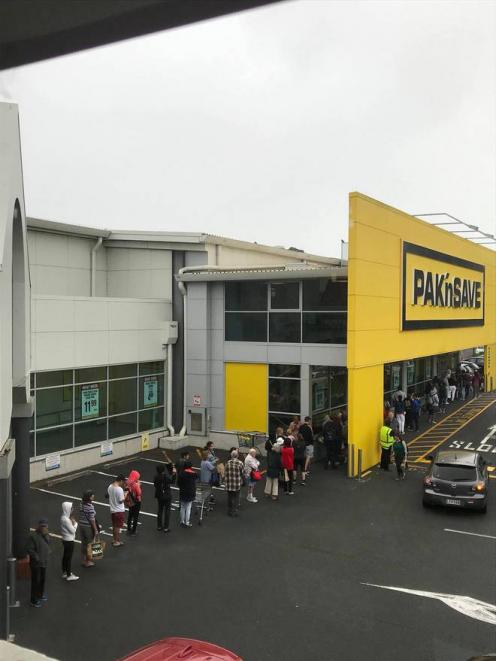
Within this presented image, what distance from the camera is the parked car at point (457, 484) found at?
13.8 m

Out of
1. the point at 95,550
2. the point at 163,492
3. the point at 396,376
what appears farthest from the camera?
the point at 396,376

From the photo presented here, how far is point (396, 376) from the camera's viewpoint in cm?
2714

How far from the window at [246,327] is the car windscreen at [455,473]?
28.3 ft

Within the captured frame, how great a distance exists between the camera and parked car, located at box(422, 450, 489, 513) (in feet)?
45.4

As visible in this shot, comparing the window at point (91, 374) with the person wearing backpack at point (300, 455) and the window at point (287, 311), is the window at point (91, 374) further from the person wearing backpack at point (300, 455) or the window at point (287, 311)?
the person wearing backpack at point (300, 455)

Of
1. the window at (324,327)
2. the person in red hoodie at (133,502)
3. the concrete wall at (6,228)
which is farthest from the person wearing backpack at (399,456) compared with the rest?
the concrete wall at (6,228)

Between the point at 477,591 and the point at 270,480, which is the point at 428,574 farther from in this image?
the point at 270,480

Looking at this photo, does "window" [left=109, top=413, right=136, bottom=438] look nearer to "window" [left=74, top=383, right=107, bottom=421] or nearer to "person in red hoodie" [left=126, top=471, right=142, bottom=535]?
"window" [left=74, top=383, right=107, bottom=421]

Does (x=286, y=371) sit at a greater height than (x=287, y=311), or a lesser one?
lesser

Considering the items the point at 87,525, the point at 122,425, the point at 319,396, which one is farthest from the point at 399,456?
the point at 87,525

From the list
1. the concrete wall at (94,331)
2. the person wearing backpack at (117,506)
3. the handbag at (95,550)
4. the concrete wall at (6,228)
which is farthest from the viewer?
the concrete wall at (94,331)

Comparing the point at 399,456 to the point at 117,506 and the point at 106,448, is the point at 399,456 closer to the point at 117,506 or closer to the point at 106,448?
the point at 117,506

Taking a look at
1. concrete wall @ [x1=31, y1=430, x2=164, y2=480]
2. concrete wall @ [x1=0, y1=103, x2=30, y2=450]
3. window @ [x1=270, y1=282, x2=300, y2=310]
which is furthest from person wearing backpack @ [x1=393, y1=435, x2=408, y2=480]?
concrete wall @ [x1=0, y1=103, x2=30, y2=450]

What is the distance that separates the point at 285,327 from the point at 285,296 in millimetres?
1122
